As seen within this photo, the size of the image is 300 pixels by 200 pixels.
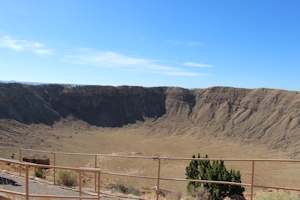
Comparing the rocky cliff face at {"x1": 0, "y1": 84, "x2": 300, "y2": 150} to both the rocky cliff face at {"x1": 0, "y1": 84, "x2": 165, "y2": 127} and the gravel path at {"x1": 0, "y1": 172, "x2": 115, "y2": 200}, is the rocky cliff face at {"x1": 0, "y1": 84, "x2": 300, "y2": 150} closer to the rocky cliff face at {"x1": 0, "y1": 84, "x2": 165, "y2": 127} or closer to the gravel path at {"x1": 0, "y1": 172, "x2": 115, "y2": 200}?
the rocky cliff face at {"x1": 0, "y1": 84, "x2": 165, "y2": 127}

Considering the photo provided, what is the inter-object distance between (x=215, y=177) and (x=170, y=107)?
254ft

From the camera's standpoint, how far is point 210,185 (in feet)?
62.5

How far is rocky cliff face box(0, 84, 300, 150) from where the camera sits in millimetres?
81812

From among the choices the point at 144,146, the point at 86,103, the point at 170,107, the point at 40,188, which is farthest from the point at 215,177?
the point at 170,107

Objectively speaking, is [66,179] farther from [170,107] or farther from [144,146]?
[170,107]

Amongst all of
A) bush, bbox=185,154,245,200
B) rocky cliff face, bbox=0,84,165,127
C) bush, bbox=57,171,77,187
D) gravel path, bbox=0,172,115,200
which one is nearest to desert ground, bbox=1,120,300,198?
rocky cliff face, bbox=0,84,165,127

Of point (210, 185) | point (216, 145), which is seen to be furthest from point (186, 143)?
point (210, 185)

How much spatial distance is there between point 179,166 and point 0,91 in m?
42.0

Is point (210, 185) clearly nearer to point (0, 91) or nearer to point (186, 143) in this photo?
point (186, 143)

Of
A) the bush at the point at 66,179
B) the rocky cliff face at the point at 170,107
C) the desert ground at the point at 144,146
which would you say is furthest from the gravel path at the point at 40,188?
the rocky cliff face at the point at 170,107

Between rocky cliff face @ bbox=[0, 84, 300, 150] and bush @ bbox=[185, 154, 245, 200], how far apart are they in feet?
170

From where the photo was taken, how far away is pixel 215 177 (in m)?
22.3

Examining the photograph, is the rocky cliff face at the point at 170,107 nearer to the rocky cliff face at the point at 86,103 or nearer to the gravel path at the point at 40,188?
the rocky cliff face at the point at 86,103

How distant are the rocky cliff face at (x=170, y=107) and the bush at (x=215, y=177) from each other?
5193 centimetres
